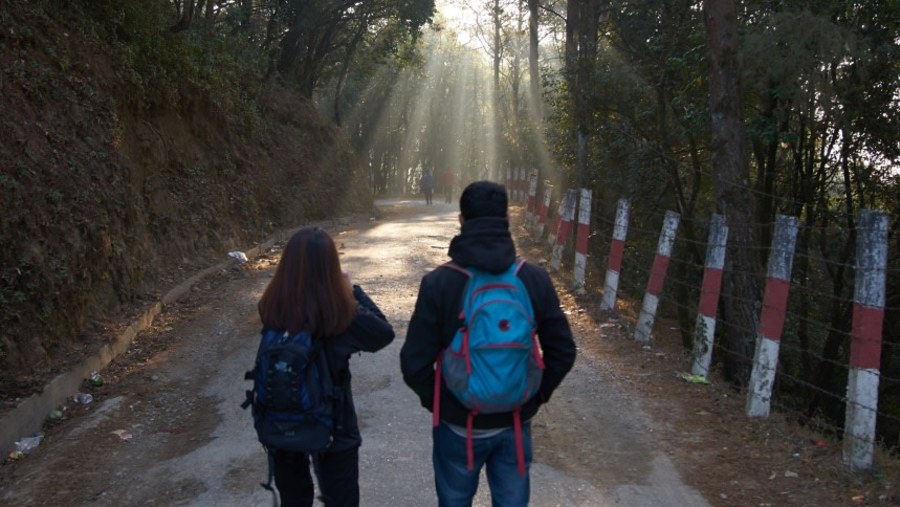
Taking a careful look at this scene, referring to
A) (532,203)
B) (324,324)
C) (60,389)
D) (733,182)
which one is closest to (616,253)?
(733,182)

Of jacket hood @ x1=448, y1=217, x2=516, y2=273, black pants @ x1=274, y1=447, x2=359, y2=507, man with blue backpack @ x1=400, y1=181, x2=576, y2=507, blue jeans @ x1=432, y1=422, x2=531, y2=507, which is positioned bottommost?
black pants @ x1=274, y1=447, x2=359, y2=507

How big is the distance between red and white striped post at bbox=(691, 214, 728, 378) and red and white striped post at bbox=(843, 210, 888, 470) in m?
2.43

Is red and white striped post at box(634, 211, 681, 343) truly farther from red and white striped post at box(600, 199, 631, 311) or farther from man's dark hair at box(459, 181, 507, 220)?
man's dark hair at box(459, 181, 507, 220)

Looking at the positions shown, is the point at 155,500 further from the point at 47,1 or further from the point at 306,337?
the point at 47,1

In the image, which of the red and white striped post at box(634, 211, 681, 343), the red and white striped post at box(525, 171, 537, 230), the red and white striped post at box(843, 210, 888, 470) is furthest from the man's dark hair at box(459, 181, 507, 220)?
the red and white striped post at box(525, 171, 537, 230)

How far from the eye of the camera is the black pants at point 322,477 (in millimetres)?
3818

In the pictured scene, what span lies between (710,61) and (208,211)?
9.70m

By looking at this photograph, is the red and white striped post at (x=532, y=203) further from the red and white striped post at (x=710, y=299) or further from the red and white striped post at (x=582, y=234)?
the red and white striped post at (x=710, y=299)

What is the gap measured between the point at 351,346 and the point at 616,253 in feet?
25.0

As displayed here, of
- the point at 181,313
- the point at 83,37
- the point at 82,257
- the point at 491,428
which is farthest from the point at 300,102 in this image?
the point at 491,428

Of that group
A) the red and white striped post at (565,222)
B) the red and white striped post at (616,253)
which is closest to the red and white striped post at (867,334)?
the red and white striped post at (616,253)

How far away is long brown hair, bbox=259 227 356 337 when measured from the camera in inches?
143

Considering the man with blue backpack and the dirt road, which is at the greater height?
the man with blue backpack

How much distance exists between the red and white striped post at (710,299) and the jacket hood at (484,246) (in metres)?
5.05
